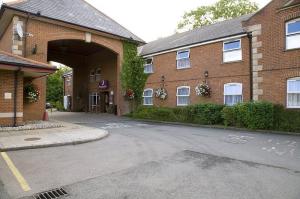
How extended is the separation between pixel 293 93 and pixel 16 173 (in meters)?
14.2

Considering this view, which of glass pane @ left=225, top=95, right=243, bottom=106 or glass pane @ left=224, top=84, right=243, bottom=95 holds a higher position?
glass pane @ left=224, top=84, right=243, bottom=95

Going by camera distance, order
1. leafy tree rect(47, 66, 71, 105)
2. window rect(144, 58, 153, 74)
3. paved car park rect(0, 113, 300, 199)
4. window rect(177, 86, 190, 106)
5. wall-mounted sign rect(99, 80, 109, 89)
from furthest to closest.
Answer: leafy tree rect(47, 66, 71, 105)
wall-mounted sign rect(99, 80, 109, 89)
window rect(144, 58, 153, 74)
window rect(177, 86, 190, 106)
paved car park rect(0, 113, 300, 199)

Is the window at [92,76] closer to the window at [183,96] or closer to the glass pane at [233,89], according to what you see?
the window at [183,96]

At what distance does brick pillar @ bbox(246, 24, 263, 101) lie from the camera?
1611 centimetres

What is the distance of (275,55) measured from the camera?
15352 mm

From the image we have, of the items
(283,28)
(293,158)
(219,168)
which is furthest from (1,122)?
(283,28)

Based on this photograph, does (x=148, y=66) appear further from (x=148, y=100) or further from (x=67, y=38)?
(x=67, y=38)

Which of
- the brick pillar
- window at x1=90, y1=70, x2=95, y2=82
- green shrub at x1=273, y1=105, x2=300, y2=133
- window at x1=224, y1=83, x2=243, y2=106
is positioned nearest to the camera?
green shrub at x1=273, y1=105, x2=300, y2=133

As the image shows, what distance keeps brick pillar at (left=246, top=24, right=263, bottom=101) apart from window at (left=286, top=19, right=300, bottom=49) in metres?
1.62

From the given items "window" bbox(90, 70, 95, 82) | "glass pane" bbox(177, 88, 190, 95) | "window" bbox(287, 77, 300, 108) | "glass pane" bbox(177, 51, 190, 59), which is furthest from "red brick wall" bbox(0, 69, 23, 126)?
"window" bbox(90, 70, 95, 82)

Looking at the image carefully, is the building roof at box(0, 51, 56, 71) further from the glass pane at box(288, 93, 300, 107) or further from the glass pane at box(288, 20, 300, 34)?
the glass pane at box(288, 20, 300, 34)

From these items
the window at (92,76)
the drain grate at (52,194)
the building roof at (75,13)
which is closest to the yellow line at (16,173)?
the drain grate at (52,194)

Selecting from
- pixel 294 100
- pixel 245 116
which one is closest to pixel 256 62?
pixel 294 100

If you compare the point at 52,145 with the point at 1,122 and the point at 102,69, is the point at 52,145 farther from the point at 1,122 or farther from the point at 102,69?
the point at 102,69
